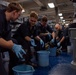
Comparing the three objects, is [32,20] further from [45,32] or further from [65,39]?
[65,39]

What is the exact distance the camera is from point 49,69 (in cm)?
295

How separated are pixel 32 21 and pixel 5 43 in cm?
112

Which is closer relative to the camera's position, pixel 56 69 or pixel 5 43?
pixel 5 43

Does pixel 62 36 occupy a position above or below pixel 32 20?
below

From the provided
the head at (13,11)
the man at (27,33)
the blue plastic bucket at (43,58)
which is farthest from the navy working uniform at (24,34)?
the head at (13,11)

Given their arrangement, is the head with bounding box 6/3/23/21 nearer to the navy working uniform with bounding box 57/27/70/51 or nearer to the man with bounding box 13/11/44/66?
the man with bounding box 13/11/44/66

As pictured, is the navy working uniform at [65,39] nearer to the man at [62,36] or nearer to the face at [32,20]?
the man at [62,36]

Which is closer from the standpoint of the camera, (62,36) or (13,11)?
(13,11)

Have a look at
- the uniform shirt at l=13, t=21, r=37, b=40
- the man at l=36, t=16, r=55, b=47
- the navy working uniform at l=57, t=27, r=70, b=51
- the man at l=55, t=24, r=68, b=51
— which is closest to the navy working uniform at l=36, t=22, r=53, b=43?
the man at l=36, t=16, r=55, b=47

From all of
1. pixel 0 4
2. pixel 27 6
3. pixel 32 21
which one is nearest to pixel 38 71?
pixel 32 21

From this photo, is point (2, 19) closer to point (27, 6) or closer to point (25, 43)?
point (25, 43)

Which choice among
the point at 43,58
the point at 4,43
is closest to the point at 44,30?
the point at 43,58

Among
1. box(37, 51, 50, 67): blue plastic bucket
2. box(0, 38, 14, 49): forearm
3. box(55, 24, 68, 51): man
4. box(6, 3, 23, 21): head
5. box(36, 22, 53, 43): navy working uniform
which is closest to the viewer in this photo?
box(0, 38, 14, 49): forearm

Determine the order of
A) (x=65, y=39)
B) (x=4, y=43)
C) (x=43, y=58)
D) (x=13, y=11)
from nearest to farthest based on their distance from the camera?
(x=4, y=43) < (x=13, y=11) < (x=43, y=58) < (x=65, y=39)
